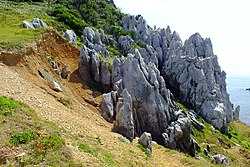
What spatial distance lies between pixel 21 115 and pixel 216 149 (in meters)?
32.8

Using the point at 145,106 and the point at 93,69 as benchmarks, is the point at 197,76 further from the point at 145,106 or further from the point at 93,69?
the point at 93,69

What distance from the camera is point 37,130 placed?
14477 mm

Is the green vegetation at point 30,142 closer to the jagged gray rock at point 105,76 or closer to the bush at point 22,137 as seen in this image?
the bush at point 22,137

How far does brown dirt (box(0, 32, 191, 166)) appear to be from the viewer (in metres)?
18.5

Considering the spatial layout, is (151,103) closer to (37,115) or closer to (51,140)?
(37,115)

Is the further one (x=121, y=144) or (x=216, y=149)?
(x=216, y=149)

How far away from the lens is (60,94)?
80.5 feet

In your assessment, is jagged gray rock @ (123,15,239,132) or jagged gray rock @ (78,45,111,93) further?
jagged gray rock @ (123,15,239,132)

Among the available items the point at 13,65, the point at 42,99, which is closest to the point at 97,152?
the point at 42,99

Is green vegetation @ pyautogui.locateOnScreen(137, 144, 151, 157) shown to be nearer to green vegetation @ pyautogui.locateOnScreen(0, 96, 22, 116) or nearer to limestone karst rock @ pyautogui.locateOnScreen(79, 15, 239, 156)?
limestone karst rock @ pyautogui.locateOnScreen(79, 15, 239, 156)

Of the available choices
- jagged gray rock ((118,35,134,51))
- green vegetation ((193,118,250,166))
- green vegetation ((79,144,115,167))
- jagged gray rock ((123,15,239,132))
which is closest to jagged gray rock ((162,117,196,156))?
green vegetation ((193,118,250,166))

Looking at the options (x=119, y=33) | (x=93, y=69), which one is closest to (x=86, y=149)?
(x=93, y=69)

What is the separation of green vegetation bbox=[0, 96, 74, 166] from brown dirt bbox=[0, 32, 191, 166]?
831mm

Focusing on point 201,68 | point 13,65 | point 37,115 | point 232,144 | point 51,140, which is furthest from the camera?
point 201,68
